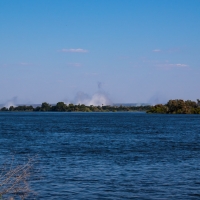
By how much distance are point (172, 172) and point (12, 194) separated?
10.9 metres

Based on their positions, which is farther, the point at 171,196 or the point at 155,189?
the point at 155,189

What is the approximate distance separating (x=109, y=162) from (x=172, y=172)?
20.3 ft

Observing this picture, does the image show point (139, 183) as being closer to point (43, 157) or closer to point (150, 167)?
point (150, 167)

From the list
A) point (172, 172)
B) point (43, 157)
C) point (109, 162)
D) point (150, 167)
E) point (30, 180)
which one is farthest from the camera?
point (43, 157)

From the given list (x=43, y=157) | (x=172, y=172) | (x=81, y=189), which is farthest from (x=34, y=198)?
(x=43, y=157)

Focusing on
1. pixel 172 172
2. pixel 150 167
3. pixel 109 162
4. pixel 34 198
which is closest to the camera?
pixel 34 198

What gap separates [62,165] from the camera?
103 ft

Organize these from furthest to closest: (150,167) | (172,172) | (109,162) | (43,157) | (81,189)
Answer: (43,157) < (109,162) < (150,167) < (172,172) < (81,189)

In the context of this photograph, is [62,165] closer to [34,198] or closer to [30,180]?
[30,180]

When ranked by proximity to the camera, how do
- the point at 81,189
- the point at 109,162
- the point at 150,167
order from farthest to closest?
the point at 109,162, the point at 150,167, the point at 81,189

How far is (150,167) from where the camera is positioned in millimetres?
30672

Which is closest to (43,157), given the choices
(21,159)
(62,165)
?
(21,159)

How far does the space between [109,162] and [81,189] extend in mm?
10298

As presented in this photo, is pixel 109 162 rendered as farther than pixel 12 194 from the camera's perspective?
Yes
